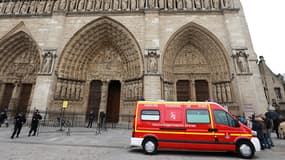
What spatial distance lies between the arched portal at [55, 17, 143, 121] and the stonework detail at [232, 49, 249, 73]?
653cm

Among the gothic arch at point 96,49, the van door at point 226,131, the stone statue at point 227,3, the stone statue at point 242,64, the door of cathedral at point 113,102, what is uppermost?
the stone statue at point 227,3

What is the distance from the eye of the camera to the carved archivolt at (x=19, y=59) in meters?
11.7

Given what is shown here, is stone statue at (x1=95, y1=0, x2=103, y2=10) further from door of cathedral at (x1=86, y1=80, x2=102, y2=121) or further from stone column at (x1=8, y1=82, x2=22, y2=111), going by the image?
stone column at (x1=8, y1=82, x2=22, y2=111)

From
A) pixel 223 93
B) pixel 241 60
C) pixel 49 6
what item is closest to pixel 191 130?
pixel 223 93

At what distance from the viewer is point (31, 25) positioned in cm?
1168

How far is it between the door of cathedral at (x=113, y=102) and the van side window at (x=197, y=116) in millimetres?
8164

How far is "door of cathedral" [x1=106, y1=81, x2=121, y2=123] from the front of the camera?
36.8ft

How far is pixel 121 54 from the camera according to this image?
11906 millimetres

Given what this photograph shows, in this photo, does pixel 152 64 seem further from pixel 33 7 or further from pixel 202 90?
pixel 33 7

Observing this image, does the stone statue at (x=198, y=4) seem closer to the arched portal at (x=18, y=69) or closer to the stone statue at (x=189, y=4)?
the stone statue at (x=189, y=4)

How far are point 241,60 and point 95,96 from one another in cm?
1111

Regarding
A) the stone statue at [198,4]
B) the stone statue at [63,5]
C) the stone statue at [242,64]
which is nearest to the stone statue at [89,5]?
the stone statue at [63,5]

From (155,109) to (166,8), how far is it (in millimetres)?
10085

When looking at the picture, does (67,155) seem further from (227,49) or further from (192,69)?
(227,49)
